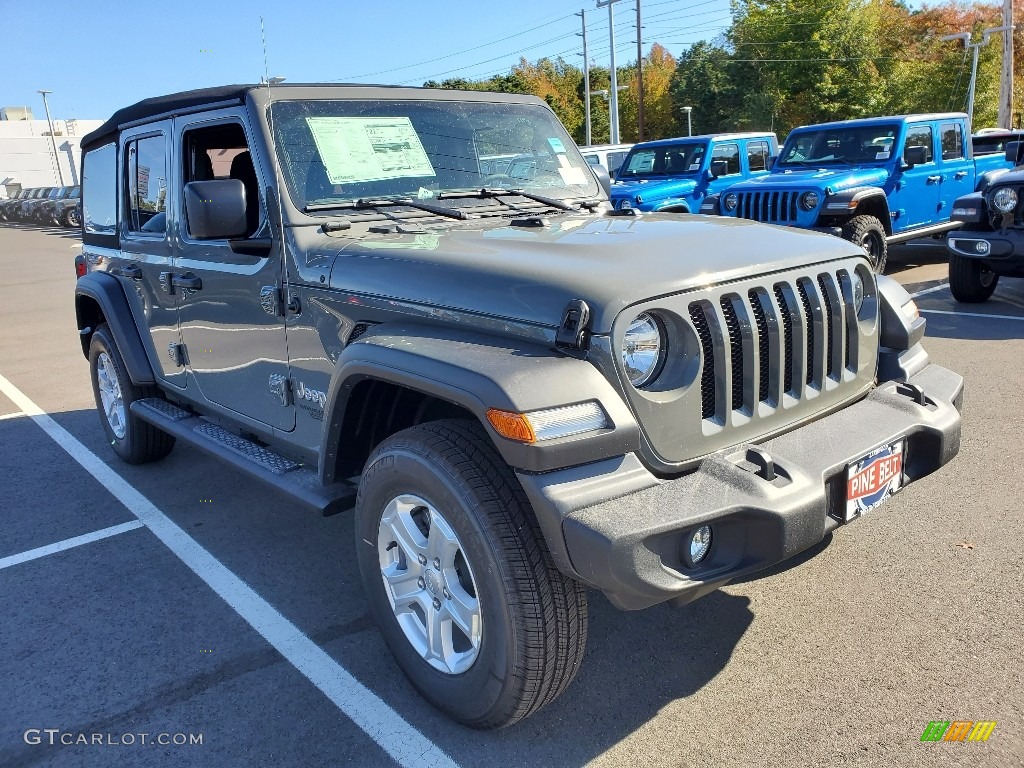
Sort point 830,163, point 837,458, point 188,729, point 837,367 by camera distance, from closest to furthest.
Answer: point 837,458 < point 188,729 < point 837,367 < point 830,163

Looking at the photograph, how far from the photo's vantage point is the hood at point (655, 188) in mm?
11469

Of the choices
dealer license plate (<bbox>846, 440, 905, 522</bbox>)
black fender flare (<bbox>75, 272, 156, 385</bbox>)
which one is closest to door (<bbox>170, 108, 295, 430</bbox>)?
black fender flare (<bbox>75, 272, 156, 385</bbox>)

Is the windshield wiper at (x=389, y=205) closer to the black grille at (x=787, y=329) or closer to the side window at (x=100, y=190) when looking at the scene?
the black grille at (x=787, y=329)

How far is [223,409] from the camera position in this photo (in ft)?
13.0

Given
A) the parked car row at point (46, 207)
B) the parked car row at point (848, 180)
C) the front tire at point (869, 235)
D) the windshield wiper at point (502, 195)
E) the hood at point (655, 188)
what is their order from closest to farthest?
the windshield wiper at point (502, 195)
the front tire at point (869, 235)
the parked car row at point (848, 180)
the hood at point (655, 188)
the parked car row at point (46, 207)

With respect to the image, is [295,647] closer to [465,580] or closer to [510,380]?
[465,580]

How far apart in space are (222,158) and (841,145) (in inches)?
353

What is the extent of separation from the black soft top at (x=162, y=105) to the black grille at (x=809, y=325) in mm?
2325

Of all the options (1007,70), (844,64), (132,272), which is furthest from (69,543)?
(844,64)

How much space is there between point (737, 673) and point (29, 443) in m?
5.22

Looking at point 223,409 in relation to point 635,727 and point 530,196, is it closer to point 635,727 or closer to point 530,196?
point 530,196

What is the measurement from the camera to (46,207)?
36812mm

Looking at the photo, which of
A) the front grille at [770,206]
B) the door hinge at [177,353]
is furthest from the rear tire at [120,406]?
the front grille at [770,206]

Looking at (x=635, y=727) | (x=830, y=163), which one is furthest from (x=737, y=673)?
(x=830, y=163)
